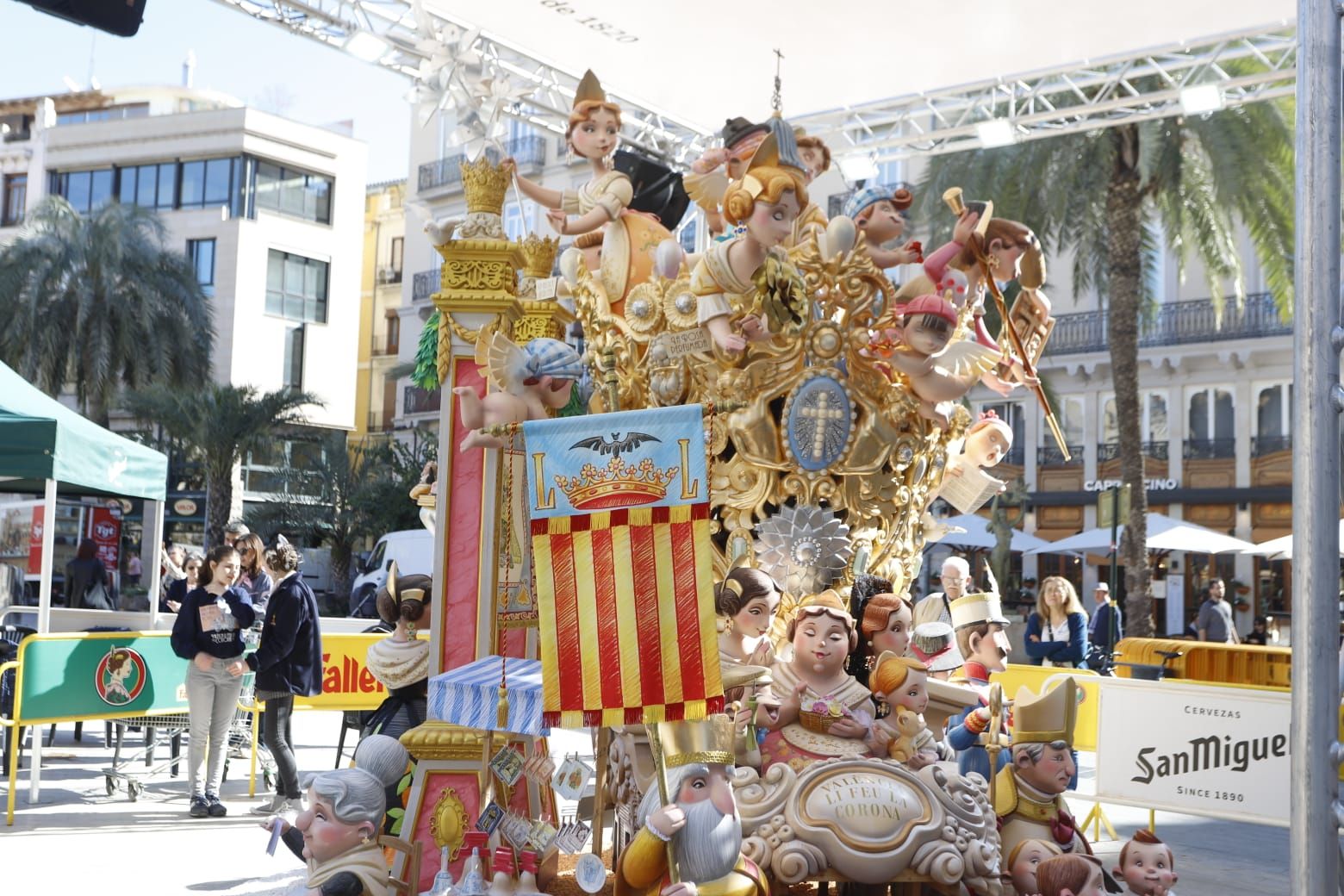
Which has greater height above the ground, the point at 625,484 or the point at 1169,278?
the point at 1169,278

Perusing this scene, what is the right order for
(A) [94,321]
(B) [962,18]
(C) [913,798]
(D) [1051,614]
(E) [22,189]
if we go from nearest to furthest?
1. (C) [913,798]
2. (B) [962,18]
3. (D) [1051,614]
4. (A) [94,321]
5. (E) [22,189]

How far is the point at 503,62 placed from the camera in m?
11.3

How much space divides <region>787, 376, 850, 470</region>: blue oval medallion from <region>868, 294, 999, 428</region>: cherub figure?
352 mm

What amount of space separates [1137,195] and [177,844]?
15003 millimetres

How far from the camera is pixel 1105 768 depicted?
29.8ft

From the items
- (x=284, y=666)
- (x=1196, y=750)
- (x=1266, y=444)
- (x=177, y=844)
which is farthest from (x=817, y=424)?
(x=1266, y=444)

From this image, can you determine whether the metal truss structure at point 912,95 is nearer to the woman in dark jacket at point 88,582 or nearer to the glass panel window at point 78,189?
the woman in dark jacket at point 88,582

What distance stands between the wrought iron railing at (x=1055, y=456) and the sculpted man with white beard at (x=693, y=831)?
27.4m

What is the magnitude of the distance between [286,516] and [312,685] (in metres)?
23.2

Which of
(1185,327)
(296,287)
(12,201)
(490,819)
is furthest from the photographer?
(12,201)

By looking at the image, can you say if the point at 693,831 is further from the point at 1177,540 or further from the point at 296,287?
the point at 296,287

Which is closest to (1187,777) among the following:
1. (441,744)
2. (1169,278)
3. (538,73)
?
(441,744)

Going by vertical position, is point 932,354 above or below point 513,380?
above

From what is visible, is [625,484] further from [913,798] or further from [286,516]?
[286,516]
